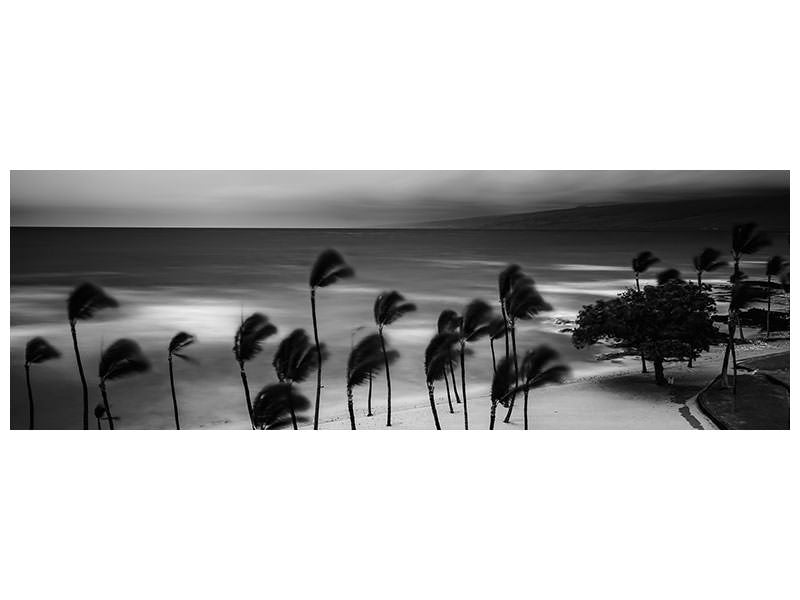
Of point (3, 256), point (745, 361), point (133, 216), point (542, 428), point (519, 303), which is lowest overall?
point (542, 428)

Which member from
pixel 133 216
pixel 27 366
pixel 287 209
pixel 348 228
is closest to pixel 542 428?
pixel 348 228

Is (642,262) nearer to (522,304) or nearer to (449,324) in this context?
(522,304)

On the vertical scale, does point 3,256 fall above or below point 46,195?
below

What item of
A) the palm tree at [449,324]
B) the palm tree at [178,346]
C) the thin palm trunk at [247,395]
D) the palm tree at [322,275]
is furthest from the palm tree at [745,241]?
the palm tree at [178,346]

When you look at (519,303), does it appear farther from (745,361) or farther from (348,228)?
(745,361)

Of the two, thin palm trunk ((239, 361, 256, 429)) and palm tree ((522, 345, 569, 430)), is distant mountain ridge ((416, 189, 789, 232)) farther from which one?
thin palm trunk ((239, 361, 256, 429))

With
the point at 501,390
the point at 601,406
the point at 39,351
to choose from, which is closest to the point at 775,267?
the point at 601,406

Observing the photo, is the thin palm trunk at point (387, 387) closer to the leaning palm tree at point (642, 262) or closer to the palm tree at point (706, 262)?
the leaning palm tree at point (642, 262)
